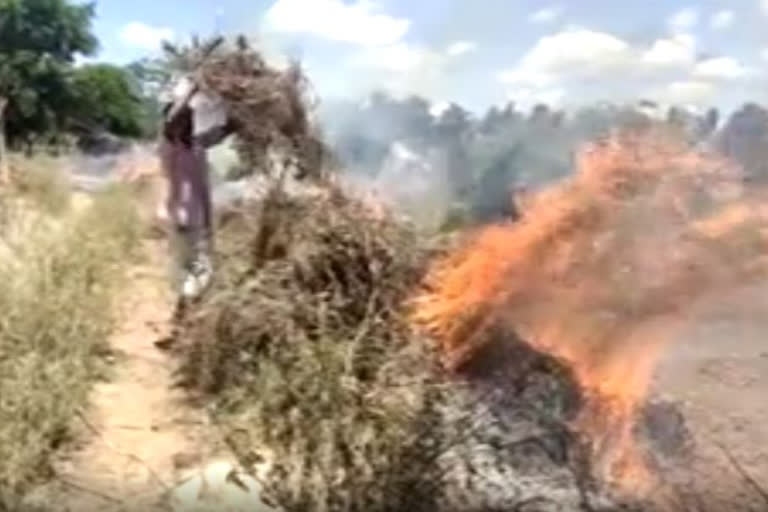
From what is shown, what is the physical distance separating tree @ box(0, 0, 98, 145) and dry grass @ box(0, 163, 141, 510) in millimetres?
12996

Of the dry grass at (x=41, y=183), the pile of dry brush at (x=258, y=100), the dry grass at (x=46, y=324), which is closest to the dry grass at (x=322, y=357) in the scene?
the pile of dry brush at (x=258, y=100)

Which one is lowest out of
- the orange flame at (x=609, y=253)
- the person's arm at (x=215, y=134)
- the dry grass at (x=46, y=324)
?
the dry grass at (x=46, y=324)

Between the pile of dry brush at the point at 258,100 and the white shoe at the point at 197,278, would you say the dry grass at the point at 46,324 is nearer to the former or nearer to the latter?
the white shoe at the point at 197,278

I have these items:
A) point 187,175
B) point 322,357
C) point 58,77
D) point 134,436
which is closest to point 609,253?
point 322,357

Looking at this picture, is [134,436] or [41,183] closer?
[134,436]

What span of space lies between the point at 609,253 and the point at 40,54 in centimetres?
2192

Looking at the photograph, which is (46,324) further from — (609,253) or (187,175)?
(609,253)

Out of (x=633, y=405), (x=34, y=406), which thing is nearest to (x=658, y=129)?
(x=633, y=405)

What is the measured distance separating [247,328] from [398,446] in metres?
1.82

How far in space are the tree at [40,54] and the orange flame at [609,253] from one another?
18464 mm

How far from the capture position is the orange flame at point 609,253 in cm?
668

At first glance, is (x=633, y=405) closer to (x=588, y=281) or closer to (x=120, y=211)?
(x=588, y=281)

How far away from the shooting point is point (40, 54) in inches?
1072

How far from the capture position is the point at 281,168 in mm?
8664
